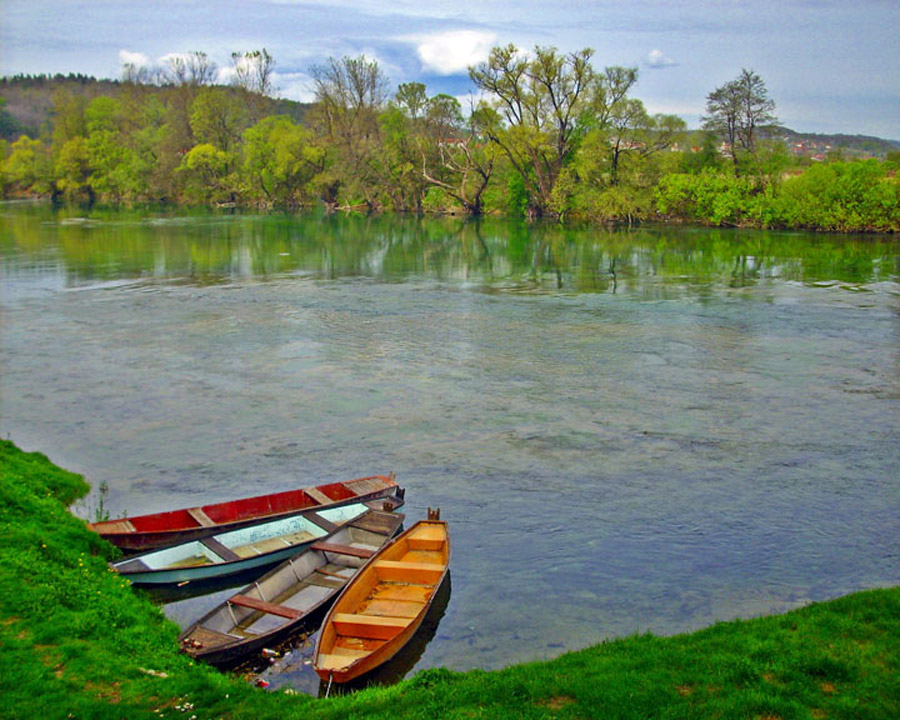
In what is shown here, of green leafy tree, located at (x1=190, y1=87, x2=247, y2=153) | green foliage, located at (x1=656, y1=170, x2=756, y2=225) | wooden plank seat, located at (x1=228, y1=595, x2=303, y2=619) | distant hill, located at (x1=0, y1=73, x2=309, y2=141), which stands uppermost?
distant hill, located at (x1=0, y1=73, x2=309, y2=141)

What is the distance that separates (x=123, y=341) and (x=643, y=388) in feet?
47.3

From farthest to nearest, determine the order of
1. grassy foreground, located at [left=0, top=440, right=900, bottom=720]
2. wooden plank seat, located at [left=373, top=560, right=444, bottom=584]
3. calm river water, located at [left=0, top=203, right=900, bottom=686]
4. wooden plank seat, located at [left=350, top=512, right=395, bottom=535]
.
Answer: wooden plank seat, located at [left=350, top=512, right=395, bottom=535], calm river water, located at [left=0, top=203, right=900, bottom=686], wooden plank seat, located at [left=373, top=560, right=444, bottom=584], grassy foreground, located at [left=0, top=440, right=900, bottom=720]

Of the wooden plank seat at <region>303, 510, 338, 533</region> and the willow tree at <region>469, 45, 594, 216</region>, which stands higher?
the willow tree at <region>469, 45, 594, 216</region>

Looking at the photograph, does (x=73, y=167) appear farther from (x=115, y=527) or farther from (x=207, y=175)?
(x=115, y=527)

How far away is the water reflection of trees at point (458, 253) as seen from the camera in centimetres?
3716

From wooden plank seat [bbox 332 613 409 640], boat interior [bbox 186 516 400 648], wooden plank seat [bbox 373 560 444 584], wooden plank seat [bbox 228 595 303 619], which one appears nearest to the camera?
wooden plank seat [bbox 332 613 409 640]

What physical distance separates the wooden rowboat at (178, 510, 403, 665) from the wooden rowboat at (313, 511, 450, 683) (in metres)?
0.37

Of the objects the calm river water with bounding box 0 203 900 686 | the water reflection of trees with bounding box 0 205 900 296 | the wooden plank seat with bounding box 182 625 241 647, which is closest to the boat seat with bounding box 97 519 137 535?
the calm river water with bounding box 0 203 900 686

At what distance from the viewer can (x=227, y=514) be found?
475 inches

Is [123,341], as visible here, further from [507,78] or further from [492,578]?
[507,78]

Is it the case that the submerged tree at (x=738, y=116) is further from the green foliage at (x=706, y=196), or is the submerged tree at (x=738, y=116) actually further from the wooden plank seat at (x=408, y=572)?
the wooden plank seat at (x=408, y=572)

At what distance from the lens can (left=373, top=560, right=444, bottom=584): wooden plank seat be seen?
34.4ft

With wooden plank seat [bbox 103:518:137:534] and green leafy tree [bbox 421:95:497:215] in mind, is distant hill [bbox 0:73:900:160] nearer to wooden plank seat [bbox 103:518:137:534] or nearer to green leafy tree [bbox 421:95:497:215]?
green leafy tree [bbox 421:95:497:215]

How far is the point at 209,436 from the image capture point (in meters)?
16.0
